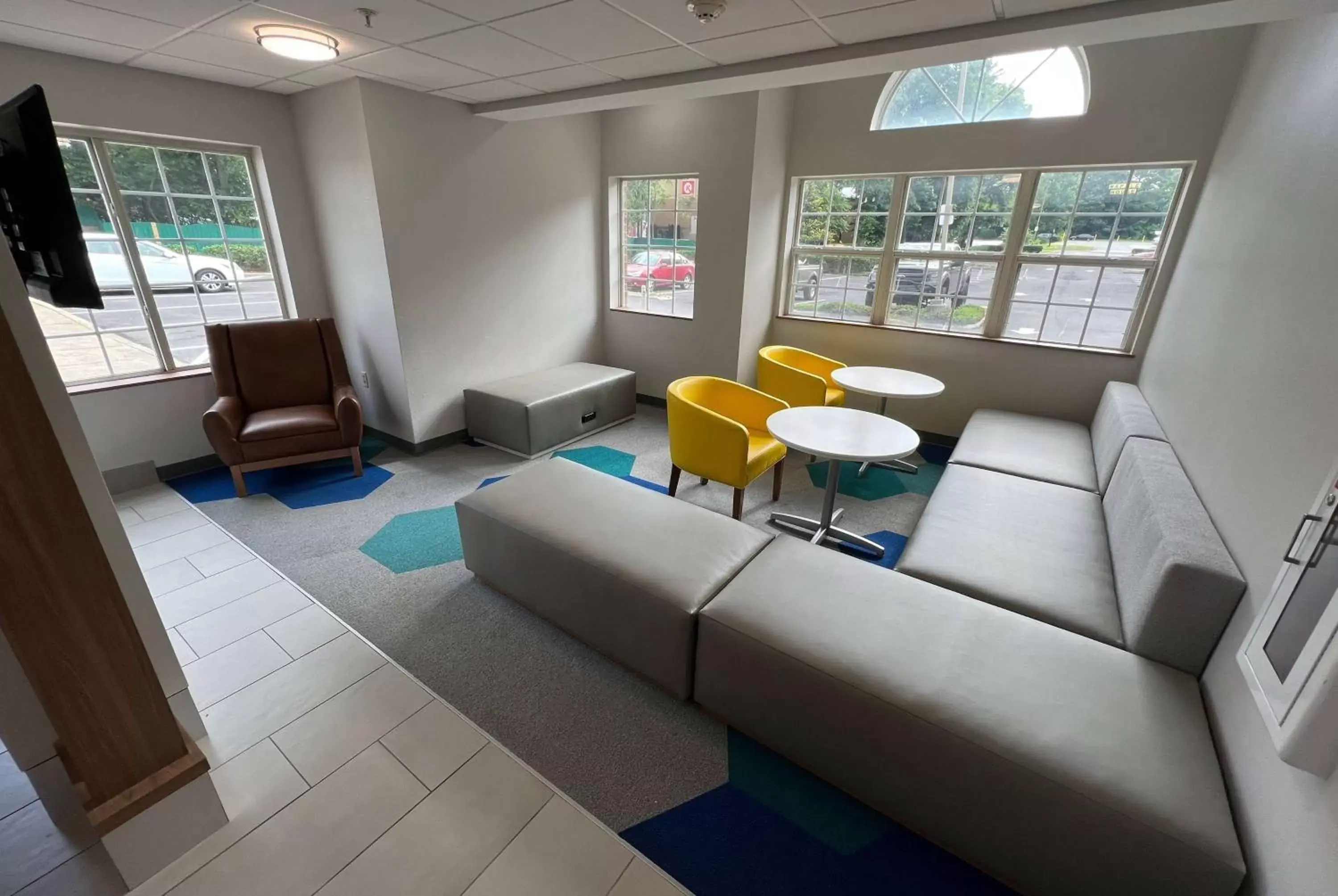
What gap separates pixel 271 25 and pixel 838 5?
2303 millimetres

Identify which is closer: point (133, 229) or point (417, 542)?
point (417, 542)

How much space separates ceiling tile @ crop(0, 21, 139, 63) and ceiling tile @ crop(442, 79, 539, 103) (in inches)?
59.0

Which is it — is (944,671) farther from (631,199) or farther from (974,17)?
(631,199)

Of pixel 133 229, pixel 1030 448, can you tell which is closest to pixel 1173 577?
pixel 1030 448

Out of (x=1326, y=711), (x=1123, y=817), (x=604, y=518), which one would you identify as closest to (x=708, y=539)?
(x=604, y=518)

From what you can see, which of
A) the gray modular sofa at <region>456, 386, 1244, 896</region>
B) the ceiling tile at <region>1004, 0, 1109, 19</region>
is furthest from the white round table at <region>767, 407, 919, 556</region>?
the ceiling tile at <region>1004, 0, 1109, 19</region>

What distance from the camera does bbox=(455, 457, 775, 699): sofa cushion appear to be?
1729 mm

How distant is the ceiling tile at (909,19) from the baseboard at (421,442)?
3377 mm

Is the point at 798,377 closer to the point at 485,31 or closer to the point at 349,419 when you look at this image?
the point at 485,31

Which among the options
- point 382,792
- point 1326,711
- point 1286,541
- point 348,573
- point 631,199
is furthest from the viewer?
point 631,199

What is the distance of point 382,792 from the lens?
1.51 metres

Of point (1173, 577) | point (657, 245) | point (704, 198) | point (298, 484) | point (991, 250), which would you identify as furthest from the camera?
point (657, 245)

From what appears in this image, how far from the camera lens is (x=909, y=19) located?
199cm

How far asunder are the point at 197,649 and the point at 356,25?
2.59m
